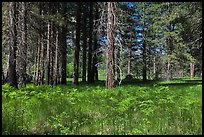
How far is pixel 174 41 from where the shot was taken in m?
32.9

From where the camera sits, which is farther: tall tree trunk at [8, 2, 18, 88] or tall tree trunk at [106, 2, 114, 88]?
tall tree trunk at [106, 2, 114, 88]

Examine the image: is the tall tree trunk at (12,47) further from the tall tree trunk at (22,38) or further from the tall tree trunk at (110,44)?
the tall tree trunk at (110,44)

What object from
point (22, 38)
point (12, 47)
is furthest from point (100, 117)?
point (22, 38)

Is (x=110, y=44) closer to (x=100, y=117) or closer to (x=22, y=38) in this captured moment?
(x=22, y=38)

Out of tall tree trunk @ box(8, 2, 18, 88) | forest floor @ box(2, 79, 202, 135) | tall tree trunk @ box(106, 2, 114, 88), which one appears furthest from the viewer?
tall tree trunk @ box(106, 2, 114, 88)

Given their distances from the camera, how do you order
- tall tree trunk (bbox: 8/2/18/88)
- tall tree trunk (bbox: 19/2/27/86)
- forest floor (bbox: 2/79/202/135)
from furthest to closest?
1. tall tree trunk (bbox: 19/2/27/86)
2. tall tree trunk (bbox: 8/2/18/88)
3. forest floor (bbox: 2/79/202/135)

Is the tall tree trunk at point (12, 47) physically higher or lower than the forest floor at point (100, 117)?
higher

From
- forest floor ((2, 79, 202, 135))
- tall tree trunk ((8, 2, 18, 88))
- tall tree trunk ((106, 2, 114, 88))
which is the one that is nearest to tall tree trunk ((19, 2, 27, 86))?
tall tree trunk ((8, 2, 18, 88))

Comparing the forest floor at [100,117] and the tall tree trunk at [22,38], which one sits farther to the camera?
the tall tree trunk at [22,38]

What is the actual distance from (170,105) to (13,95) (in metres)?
5.05

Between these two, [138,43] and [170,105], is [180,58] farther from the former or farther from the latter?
[170,105]

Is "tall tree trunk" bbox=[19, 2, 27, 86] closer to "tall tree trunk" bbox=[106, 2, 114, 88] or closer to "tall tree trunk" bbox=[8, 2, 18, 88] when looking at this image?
"tall tree trunk" bbox=[8, 2, 18, 88]

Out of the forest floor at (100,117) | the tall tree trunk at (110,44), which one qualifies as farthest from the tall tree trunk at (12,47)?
the forest floor at (100,117)

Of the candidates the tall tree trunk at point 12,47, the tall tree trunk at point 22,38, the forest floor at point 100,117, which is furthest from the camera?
the tall tree trunk at point 22,38
